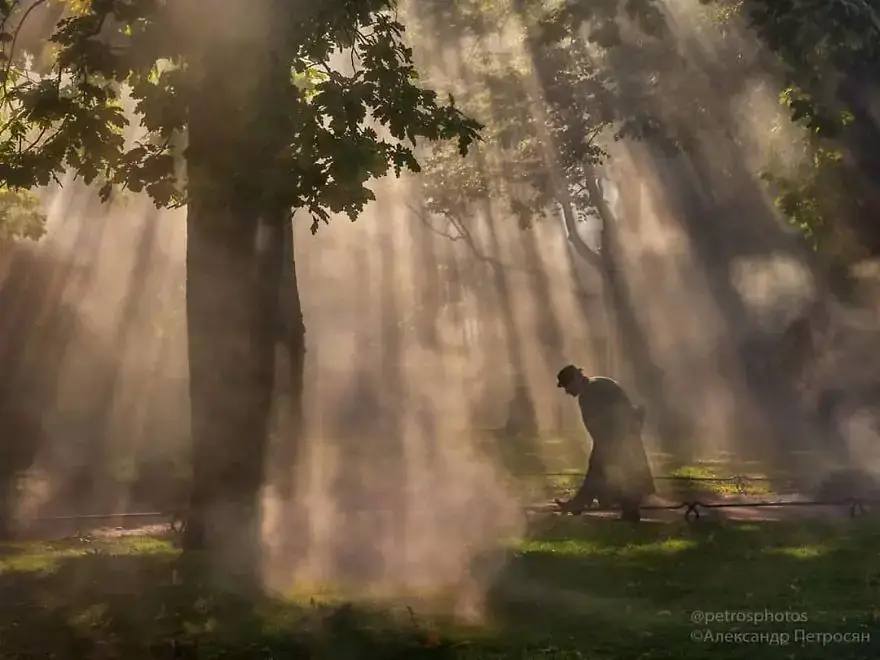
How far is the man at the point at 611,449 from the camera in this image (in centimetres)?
1422

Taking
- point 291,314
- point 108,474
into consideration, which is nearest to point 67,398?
point 108,474

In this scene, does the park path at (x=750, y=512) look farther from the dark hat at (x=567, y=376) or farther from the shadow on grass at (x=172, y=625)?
the shadow on grass at (x=172, y=625)

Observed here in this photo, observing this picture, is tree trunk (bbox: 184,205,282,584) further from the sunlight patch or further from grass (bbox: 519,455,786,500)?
grass (bbox: 519,455,786,500)

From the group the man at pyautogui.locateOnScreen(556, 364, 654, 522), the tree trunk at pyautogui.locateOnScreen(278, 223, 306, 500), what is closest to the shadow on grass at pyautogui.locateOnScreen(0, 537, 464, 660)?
the man at pyautogui.locateOnScreen(556, 364, 654, 522)

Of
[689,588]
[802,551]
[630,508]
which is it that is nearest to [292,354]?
[630,508]

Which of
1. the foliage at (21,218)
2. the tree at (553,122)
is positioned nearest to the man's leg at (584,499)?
the tree at (553,122)

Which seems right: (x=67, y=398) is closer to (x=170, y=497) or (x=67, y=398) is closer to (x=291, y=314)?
(x=170, y=497)

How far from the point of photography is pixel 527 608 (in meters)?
8.83

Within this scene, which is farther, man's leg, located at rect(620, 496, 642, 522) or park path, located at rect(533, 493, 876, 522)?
park path, located at rect(533, 493, 876, 522)

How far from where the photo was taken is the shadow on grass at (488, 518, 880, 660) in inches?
300

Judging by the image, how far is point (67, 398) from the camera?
28953 mm

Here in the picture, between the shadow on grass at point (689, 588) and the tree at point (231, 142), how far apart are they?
3.04 meters

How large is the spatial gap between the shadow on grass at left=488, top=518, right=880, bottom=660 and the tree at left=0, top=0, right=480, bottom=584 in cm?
304

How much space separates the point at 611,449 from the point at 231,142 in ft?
22.3
